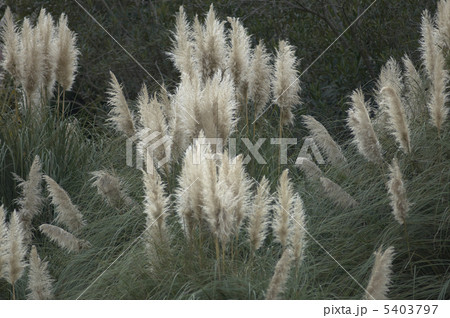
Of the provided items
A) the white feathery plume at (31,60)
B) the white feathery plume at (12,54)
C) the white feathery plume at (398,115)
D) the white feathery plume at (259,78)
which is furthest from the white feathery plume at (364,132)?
the white feathery plume at (12,54)

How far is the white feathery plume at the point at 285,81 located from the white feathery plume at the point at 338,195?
0.99m

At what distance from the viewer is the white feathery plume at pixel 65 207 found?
4090mm

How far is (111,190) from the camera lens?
14.9 ft

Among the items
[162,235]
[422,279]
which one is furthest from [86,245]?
[422,279]

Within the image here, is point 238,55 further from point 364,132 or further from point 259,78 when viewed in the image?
point 364,132

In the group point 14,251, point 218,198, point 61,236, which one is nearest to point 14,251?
point 14,251

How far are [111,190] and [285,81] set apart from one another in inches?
56.7

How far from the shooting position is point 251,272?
3.76 metres

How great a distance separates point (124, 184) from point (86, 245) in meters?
0.90

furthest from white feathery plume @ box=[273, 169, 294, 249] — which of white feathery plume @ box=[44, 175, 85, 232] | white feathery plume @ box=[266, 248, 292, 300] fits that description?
white feathery plume @ box=[44, 175, 85, 232]

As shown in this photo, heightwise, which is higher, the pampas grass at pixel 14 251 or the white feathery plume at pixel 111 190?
the white feathery plume at pixel 111 190

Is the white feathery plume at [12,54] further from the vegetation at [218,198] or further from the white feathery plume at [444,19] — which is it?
the white feathery plume at [444,19]

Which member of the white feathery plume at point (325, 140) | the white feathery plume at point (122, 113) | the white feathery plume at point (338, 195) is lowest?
the white feathery plume at point (338, 195)
